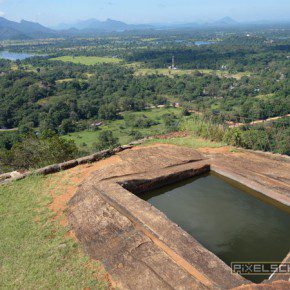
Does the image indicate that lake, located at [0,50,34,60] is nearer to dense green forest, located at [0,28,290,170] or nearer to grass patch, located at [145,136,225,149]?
dense green forest, located at [0,28,290,170]

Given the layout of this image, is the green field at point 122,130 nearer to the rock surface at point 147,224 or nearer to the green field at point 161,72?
the rock surface at point 147,224

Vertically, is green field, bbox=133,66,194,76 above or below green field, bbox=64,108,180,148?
above

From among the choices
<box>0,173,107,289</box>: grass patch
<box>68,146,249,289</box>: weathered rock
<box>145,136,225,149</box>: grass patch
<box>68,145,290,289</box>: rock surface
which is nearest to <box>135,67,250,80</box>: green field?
<box>145,136,225,149</box>: grass patch

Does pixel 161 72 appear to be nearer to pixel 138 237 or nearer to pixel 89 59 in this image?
pixel 89 59

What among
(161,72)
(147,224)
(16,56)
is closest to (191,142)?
(147,224)

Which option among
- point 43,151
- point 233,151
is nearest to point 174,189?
point 233,151

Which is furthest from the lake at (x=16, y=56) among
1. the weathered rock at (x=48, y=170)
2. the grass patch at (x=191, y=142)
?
the weathered rock at (x=48, y=170)

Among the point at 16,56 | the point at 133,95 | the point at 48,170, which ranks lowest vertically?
the point at 133,95
